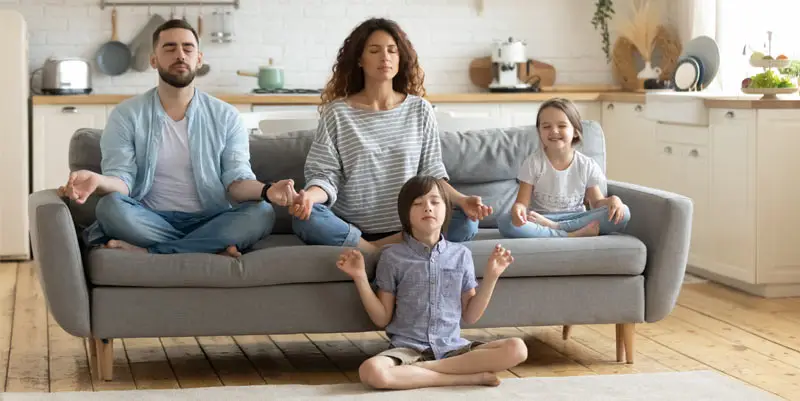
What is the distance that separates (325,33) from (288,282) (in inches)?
147

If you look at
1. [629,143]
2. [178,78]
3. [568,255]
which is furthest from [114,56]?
[568,255]

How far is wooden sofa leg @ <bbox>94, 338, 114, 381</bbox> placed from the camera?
3.57 m

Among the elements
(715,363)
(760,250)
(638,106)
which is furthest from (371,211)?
(638,106)

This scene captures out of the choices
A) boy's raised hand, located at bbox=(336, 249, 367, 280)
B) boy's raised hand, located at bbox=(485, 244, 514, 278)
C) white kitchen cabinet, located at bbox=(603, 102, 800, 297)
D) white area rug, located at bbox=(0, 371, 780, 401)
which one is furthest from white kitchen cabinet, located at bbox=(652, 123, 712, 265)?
boy's raised hand, located at bbox=(336, 249, 367, 280)

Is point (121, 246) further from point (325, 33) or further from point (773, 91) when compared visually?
point (325, 33)

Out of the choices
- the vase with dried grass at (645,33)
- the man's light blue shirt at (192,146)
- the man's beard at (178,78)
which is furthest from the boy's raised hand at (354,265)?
the vase with dried grass at (645,33)

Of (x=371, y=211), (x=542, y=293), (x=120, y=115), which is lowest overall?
(x=542, y=293)

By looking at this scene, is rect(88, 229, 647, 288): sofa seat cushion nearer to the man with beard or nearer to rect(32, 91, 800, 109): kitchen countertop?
the man with beard

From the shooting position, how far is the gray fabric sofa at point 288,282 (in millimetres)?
3451

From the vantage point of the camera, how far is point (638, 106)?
6.28 m

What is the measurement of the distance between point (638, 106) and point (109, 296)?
11.8 ft

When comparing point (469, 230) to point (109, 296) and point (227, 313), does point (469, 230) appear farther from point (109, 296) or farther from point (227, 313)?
point (109, 296)

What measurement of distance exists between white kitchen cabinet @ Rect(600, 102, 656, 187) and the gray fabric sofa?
2.16m

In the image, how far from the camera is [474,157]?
13.9 feet
